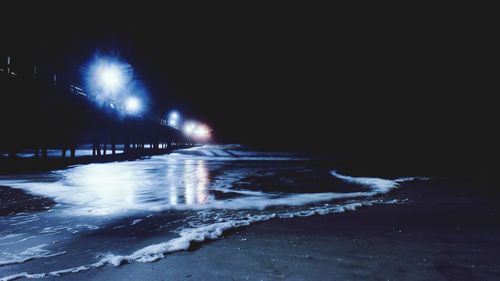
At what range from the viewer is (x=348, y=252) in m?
3.45

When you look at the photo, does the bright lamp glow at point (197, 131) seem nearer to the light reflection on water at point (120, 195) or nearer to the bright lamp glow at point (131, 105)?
the bright lamp glow at point (131, 105)

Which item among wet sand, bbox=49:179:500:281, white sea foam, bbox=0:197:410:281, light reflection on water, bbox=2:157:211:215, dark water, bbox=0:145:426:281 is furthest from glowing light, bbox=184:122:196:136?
wet sand, bbox=49:179:500:281

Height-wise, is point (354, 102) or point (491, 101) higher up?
point (354, 102)

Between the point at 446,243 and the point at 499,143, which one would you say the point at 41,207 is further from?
the point at 499,143

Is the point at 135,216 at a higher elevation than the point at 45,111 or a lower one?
lower

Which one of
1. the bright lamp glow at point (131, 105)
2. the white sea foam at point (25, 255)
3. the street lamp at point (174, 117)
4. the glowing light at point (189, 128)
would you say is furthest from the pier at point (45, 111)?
the glowing light at point (189, 128)

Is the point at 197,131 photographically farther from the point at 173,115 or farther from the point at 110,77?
the point at 110,77

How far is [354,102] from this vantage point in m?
44.6

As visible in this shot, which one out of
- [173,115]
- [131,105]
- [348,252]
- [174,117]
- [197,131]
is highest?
[173,115]

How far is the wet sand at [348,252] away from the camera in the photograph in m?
2.89

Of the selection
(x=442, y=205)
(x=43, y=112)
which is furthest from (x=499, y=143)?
(x=43, y=112)

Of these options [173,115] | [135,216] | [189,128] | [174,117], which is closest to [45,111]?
[135,216]

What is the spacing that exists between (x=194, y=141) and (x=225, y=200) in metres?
81.6

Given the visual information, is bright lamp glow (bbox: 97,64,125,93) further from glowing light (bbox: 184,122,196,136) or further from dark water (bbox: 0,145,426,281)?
glowing light (bbox: 184,122,196,136)
